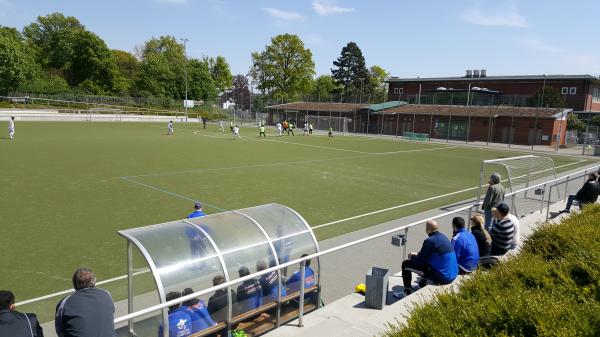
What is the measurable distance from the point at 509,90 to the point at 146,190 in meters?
60.3

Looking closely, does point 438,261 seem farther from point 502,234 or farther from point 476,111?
point 476,111

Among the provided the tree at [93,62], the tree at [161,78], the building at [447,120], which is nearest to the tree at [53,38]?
the tree at [93,62]

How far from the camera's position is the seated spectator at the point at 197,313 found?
5.46 metres

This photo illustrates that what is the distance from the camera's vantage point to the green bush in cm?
381

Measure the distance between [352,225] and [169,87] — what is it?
268 ft

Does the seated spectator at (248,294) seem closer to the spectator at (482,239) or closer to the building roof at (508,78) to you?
the spectator at (482,239)

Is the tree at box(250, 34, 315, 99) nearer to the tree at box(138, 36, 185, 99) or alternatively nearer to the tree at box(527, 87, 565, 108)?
the tree at box(138, 36, 185, 99)

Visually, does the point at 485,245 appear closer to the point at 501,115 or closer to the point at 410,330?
the point at 410,330

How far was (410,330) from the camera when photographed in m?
4.09

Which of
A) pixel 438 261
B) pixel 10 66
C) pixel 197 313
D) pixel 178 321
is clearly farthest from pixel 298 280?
pixel 10 66

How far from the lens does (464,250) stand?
7.74m

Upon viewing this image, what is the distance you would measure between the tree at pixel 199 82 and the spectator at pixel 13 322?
3556 inches

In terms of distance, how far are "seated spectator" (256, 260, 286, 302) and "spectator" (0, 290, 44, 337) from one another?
9.31 feet

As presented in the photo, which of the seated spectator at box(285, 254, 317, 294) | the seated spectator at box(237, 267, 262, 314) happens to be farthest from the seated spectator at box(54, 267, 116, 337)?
the seated spectator at box(285, 254, 317, 294)
